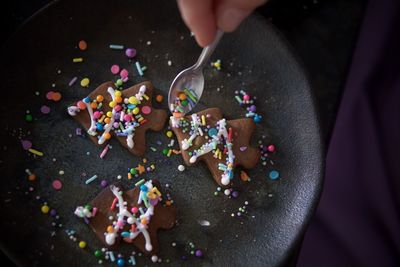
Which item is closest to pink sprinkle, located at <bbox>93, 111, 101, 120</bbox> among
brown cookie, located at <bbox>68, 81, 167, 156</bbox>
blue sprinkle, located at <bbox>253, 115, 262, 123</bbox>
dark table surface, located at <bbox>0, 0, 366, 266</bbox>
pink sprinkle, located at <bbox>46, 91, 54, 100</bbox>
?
brown cookie, located at <bbox>68, 81, 167, 156</bbox>

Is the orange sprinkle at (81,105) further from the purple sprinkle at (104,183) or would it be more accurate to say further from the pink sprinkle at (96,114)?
the purple sprinkle at (104,183)

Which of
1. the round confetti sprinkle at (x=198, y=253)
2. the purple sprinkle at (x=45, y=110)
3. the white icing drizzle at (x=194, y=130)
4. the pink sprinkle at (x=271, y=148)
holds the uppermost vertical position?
the purple sprinkle at (x=45, y=110)

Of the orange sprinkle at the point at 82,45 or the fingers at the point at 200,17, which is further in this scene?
the orange sprinkle at the point at 82,45

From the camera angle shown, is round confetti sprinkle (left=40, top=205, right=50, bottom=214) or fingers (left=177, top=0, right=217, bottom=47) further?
round confetti sprinkle (left=40, top=205, right=50, bottom=214)

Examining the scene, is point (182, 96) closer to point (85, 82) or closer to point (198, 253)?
point (85, 82)

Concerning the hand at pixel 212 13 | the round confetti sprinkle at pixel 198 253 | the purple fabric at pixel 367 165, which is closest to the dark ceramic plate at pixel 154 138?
the round confetti sprinkle at pixel 198 253

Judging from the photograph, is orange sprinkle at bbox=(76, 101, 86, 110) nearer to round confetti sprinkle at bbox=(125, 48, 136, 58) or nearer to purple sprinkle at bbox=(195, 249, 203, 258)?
round confetti sprinkle at bbox=(125, 48, 136, 58)

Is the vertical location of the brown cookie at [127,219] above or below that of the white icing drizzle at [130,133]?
below
